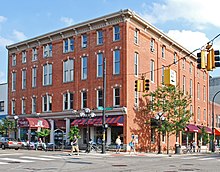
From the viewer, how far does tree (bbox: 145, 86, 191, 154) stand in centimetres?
4234

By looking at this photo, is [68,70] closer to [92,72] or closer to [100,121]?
[92,72]

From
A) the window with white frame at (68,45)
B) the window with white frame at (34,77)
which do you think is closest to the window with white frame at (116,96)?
the window with white frame at (68,45)

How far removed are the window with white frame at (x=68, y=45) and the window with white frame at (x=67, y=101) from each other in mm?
5319

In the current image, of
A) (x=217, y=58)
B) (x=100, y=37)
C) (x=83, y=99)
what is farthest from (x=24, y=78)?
(x=217, y=58)

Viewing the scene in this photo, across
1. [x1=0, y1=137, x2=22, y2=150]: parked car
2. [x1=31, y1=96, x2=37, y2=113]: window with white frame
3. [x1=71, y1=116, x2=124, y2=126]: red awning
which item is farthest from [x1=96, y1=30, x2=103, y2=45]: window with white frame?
[x1=0, y1=137, x2=22, y2=150]: parked car

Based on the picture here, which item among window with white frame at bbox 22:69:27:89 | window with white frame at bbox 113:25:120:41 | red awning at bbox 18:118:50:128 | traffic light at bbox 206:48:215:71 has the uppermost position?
window with white frame at bbox 113:25:120:41

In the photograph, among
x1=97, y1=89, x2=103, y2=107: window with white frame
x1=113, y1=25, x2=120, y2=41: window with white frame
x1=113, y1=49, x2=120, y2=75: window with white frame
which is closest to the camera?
x1=113, y1=49, x2=120, y2=75: window with white frame

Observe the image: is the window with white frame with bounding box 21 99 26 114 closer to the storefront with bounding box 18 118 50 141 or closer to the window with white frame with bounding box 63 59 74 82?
the storefront with bounding box 18 118 50 141

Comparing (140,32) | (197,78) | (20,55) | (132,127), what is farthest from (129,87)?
(197,78)

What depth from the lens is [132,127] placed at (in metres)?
40.9

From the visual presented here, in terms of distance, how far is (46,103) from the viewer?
49.8 meters

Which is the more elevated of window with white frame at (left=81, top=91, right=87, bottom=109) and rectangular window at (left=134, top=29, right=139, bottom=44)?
rectangular window at (left=134, top=29, right=139, bottom=44)

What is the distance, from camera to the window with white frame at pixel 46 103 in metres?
49.2

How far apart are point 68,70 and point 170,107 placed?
13156mm
